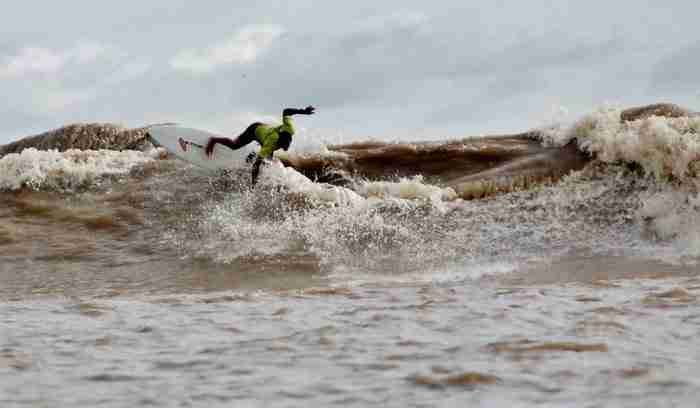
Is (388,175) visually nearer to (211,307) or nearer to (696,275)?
(696,275)

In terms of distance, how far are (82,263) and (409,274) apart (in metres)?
4.00

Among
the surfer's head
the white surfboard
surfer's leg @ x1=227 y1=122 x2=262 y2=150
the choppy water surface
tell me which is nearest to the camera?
the choppy water surface

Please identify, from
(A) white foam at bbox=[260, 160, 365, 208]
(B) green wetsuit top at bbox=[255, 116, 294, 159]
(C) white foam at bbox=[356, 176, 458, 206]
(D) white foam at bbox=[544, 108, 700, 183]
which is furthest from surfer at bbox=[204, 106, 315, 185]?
(D) white foam at bbox=[544, 108, 700, 183]

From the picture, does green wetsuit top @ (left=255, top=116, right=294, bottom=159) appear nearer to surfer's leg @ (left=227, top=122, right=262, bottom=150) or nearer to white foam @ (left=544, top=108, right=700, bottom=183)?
surfer's leg @ (left=227, top=122, right=262, bottom=150)

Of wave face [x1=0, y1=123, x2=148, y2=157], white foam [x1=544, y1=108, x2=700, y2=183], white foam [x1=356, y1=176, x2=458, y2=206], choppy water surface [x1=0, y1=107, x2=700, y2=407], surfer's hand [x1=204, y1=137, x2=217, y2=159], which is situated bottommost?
choppy water surface [x1=0, y1=107, x2=700, y2=407]

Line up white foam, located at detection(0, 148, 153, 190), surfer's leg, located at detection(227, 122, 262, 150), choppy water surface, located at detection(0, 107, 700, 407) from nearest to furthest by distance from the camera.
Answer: choppy water surface, located at detection(0, 107, 700, 407)
surfer's leg, located at detection(227, 122, 262, 150)
white foam, located at detection(0, 148, 153, 190)

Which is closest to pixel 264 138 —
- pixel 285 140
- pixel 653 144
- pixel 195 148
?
pixel 285 140

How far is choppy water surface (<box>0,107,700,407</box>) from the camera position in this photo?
3727 mm

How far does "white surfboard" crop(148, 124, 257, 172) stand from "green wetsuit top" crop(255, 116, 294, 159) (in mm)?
603

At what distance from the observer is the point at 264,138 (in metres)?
13.0

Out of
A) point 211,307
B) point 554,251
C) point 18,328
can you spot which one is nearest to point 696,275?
point 554,251

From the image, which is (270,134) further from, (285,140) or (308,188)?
(308,188)

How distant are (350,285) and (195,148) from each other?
6925 millimetres

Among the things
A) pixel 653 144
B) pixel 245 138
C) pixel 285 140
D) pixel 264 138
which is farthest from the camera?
pixel 245 138
